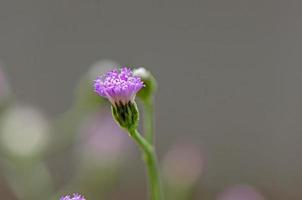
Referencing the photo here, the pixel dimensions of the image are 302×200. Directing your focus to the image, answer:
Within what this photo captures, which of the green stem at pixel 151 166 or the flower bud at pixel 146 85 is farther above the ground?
the flower bud at pixel 146 85

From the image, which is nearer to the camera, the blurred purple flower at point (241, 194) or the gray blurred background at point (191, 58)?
the blurred purple flower at point (241, 194)

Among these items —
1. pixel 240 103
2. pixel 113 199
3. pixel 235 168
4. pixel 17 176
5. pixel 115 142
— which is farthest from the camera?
pixel 240 103

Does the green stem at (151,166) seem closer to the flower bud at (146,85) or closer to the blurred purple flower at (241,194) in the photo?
the flower bud at (146,85)

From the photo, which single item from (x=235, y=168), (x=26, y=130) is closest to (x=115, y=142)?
(x=26, y=130)

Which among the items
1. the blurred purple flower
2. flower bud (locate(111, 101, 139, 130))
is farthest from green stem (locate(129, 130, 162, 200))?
the blurred purple flower

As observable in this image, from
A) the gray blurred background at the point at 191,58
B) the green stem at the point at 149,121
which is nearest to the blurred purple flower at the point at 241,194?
the green stem at the point at 149,121

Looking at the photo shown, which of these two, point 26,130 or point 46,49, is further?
point 46,49

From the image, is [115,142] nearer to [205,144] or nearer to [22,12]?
[205,144]

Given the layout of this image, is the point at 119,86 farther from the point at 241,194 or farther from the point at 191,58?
the point at 191,58
